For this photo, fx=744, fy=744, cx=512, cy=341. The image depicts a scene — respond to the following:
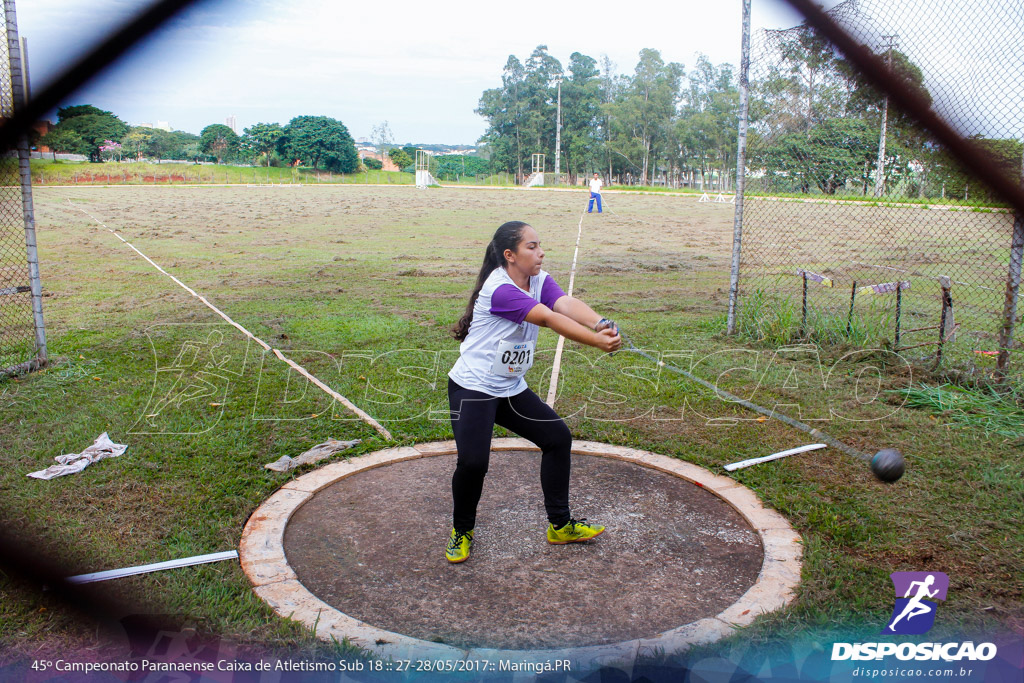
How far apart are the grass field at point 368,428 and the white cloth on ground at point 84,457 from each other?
0.07 meters

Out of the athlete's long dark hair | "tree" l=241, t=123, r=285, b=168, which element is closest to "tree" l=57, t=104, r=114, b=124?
the athlete's long dark hair

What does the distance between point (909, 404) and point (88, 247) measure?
16.0 meters

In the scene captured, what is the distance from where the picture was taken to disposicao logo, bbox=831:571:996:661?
2684mm

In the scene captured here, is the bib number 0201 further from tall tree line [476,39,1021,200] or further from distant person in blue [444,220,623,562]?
tall tree line [476,39,1021,200]

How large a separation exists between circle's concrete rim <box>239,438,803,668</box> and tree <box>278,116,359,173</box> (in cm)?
3442

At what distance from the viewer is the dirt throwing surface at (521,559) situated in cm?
307

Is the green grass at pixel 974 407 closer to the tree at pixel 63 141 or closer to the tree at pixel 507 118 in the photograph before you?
the tree at pixel 63 141

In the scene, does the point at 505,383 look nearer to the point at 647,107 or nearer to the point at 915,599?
the point at 915,599

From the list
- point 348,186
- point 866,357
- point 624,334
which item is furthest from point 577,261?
point 348,186

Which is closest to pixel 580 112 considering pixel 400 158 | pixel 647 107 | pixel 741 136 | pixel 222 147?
pixel 647 107

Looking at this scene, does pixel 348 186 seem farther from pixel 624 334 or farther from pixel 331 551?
pixel 331 551

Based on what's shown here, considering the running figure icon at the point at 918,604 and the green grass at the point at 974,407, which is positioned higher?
the green grass at the point at 974,407

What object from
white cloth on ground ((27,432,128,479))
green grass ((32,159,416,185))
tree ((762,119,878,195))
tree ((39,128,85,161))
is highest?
green grass ((32,159,416,185))

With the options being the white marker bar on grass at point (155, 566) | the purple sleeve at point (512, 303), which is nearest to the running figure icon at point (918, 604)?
the purple sleeve at point (512, 303)
